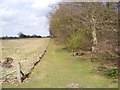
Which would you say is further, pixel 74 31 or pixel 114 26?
pixel 74 31

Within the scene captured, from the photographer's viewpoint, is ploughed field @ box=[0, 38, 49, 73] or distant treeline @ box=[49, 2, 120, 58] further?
ploughed field @ box=[0, 38, 49, 73]

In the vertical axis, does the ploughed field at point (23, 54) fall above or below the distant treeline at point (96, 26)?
below

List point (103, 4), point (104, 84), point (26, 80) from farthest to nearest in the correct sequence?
point (103, 4)
point (26, 80)
point (104, 84)

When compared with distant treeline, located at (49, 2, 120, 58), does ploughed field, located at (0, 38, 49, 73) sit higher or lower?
lower

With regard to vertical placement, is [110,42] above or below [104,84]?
above

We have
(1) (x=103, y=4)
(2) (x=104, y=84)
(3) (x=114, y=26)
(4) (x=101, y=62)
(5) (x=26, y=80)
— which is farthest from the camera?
(4) (x=101, y=62)

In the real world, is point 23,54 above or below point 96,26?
below

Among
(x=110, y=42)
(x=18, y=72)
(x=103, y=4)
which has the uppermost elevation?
(x=103, y=4)

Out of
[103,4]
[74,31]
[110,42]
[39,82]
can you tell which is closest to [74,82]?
[39,82]

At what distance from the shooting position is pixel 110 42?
1088 centimetres

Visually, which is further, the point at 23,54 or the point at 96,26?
the point at 23,54

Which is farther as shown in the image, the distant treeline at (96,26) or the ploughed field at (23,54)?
the ploughed field at (23,54)

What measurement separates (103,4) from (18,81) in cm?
785

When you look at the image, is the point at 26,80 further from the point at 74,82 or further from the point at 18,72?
the point at 74,82
